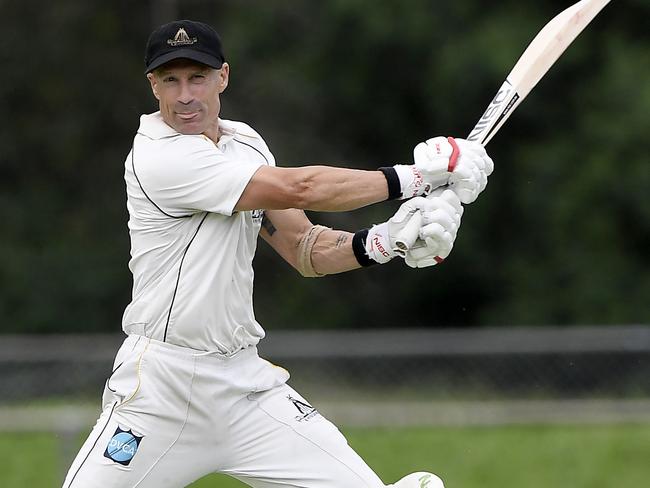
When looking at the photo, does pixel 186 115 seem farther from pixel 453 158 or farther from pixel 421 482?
pixel 421 482

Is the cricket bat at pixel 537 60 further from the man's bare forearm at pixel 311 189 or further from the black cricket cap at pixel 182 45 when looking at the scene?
the black cricket cap at pixel 182 45

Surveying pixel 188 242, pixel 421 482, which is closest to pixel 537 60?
pixel 188 242

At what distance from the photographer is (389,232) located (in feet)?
16.8

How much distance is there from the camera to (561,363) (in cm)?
1113

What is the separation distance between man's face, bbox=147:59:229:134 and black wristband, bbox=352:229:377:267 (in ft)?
2.31

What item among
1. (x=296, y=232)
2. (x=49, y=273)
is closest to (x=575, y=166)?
(x=49, y=273)

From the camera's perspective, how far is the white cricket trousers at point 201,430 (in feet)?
16.1

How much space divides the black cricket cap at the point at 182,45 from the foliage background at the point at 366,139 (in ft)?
31.6

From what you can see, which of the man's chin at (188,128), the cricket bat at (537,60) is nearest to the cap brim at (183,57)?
the man's chin at (188,128)

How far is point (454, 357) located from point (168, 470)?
6596 mm

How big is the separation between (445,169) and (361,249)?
0.52 m

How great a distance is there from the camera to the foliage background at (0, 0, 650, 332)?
15.0 m

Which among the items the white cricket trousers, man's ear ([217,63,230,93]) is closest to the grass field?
the white cricket trousers

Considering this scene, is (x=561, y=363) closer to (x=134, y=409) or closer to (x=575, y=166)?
(x=575, y=166)
